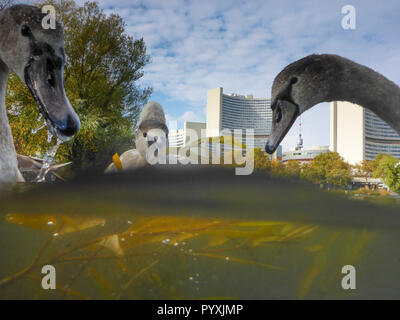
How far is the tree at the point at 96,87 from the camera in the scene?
3.33 metres

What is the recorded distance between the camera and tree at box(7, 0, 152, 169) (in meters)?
3.33

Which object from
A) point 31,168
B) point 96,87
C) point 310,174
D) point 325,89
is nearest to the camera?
point 310,174

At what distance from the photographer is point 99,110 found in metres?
3.93

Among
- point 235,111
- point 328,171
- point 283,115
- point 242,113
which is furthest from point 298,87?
point 235,111

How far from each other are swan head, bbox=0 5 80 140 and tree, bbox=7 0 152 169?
2370 millimetres

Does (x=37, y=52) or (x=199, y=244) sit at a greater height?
(x=37, y=52)

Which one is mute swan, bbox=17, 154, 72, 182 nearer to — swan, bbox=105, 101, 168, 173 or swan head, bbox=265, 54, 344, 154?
swan, bbox=105, 101, 168, 173

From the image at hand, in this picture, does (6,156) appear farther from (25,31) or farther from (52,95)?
(25,31)

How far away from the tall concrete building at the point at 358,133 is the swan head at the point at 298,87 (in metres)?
0.47

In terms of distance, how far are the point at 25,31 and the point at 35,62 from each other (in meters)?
0.12

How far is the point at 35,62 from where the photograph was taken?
0.82 metres

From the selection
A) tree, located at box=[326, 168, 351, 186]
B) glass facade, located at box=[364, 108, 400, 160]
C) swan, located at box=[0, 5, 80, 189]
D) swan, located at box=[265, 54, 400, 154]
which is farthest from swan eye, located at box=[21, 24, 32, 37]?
glass facade, located at box=[364, 108, 400, 160]

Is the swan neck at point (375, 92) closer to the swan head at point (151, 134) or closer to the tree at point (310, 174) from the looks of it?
the tree at point (310, 174)
